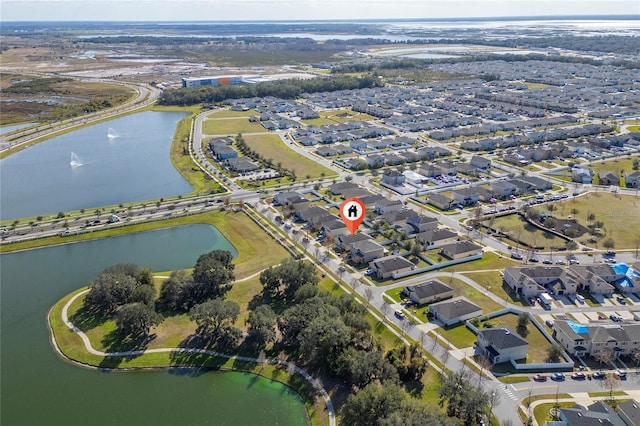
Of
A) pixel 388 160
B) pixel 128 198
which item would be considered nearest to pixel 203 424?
pixel 128 198

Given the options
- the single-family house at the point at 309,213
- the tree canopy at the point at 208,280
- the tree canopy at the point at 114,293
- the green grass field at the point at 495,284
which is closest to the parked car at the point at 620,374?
the green grass field at the point at 495,284

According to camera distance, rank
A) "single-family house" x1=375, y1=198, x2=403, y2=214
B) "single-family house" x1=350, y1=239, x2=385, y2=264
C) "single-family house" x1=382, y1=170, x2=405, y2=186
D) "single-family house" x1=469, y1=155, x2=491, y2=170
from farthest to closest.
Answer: "single-family house" x1=469, y1=155, x2=491, y2=170, "single-family house" x1=382, y1=170, x2=405, y2=186, "single-family house" x1=375, y1=198, x2=403, y2=214, "single-family house" x1=350, y1=239, x2=385, y2=264

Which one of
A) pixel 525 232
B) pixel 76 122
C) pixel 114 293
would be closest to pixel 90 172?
pixel 76 122

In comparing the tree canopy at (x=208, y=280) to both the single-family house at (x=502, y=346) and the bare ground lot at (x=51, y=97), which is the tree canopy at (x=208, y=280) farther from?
the bare ground lot at (x=51, y=97)

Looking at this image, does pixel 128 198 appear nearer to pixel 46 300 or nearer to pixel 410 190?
pixel 46 300

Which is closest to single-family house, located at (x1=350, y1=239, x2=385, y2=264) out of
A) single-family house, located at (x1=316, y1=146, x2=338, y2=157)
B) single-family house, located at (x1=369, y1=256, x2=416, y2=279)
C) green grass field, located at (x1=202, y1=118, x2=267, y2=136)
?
single-family house, located at (x1=369, y1=256, x2=416, y2=279)

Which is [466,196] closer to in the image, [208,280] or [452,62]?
[208,280]

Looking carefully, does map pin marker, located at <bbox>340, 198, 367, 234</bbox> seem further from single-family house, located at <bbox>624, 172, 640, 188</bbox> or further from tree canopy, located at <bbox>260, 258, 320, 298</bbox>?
single-family house, located at <bbox>624, 172, 640, 188</bbox>
